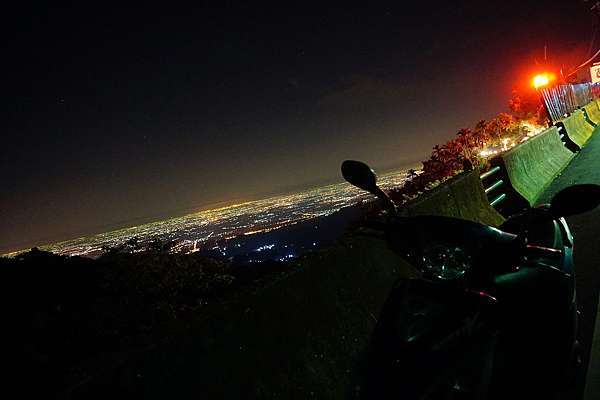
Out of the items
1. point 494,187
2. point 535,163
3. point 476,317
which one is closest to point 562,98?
point 535,163

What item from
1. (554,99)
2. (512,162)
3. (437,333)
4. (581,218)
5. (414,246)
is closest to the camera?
(437,333)

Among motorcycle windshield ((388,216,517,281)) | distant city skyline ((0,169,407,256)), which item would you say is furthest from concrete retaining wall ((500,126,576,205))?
distant city skyline ((0,169,407,256))

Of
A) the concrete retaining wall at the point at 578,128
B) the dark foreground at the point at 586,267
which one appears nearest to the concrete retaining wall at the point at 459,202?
the dark foreground at the point at 586,267

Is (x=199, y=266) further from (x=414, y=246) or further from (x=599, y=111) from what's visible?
(x=599, y=111)

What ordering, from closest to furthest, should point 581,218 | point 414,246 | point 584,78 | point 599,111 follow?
point 414,246, point 581,218, point 599,111, point 584,78

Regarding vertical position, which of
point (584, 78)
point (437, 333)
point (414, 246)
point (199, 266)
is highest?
point (584, 78)

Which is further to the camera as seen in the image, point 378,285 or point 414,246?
point 378,285

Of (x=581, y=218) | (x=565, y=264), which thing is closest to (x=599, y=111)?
(x=581, y=218)
